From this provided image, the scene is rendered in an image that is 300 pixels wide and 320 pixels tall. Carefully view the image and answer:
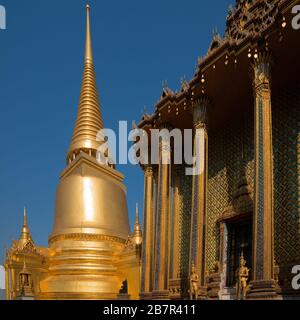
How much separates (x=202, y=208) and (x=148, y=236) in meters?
4.86

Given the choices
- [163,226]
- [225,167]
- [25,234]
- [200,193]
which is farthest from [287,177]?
[25,234]

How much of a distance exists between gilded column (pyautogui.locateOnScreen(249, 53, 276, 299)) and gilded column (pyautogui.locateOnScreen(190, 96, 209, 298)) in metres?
3.56

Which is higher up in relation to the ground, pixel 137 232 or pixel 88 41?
pixel 88 41

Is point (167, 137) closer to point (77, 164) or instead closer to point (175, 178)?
point (175, 178)

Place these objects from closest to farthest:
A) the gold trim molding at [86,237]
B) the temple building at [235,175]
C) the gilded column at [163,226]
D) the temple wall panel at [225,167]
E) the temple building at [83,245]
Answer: the temple building at [235,175]
the temple wall panel at [225,167]
the gilded column at [163,226]
the temple building at [83,245]
the gold trim molding at [86,237]

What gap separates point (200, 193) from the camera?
1686 cm

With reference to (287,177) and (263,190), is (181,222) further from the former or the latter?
(263,190)

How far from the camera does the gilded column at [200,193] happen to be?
53.3 feet

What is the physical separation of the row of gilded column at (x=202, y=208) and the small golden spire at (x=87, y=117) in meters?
12.7

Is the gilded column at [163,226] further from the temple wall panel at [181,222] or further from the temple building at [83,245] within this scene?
the temple building at [83,245]

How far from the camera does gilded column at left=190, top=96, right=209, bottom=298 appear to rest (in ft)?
53.3

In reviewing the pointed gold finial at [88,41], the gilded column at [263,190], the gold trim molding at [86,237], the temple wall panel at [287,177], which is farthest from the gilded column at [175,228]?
the pointed gold finial at [88,41]
